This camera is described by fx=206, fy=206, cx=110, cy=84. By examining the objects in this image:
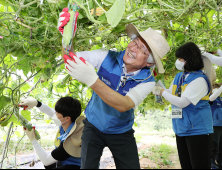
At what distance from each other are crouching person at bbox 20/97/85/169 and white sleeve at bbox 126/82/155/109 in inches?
22.0

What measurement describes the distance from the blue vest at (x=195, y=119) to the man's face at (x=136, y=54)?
64cm

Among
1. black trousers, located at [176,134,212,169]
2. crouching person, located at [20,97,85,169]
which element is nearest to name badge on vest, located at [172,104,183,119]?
black trousers, located at [176,134,212,169]

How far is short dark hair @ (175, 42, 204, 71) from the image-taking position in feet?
5.14

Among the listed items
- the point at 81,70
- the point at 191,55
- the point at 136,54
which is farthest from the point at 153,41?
the point at 191,55

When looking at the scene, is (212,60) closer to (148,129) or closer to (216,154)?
(216,154)

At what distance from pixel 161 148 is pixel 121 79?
372 cm

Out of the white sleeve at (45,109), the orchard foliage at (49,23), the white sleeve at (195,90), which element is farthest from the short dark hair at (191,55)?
the white sleeve at (45,109)

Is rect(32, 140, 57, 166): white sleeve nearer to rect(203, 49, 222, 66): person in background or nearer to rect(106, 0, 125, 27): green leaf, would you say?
rect(106, 0, 125, 27): green leaf

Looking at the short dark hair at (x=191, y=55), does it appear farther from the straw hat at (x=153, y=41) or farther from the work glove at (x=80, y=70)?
the work glove at (x=80, y=70)

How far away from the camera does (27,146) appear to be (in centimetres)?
329

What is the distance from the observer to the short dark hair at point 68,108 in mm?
1473

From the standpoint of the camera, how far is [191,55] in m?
1.57

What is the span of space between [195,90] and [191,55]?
28 centimetres

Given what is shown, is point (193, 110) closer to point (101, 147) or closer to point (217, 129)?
point (101, 147)
